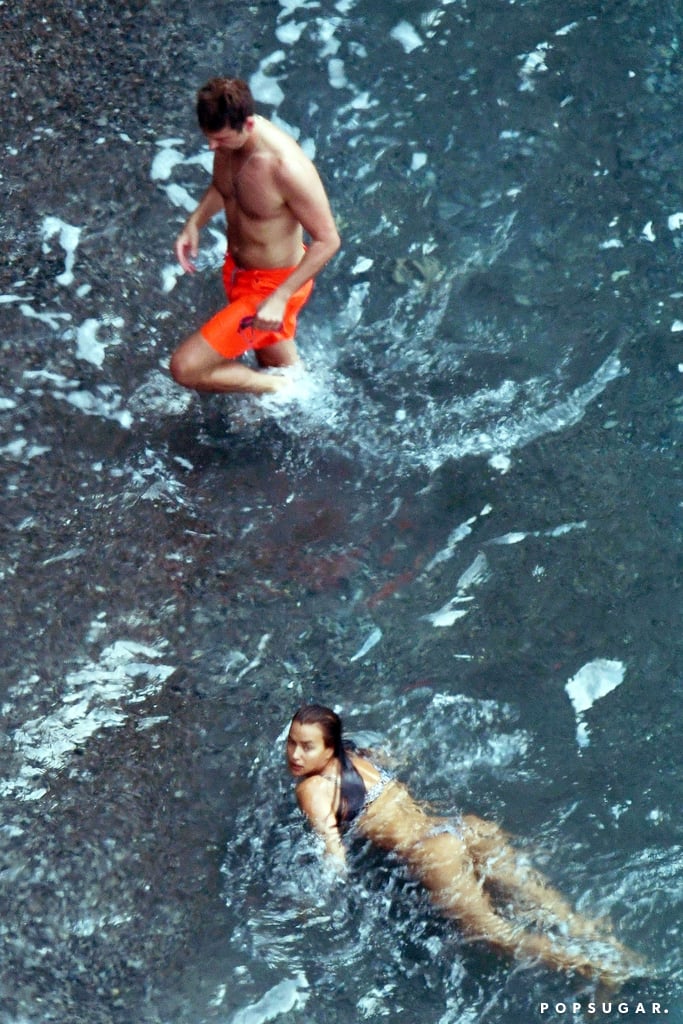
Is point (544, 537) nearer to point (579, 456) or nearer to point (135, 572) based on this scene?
point (579, 456)

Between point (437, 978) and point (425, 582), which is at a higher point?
point (425, 582)

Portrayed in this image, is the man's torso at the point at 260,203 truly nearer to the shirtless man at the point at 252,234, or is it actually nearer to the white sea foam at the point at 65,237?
the shirtless man at the point at 252,234

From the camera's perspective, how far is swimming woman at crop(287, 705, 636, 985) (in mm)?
4020

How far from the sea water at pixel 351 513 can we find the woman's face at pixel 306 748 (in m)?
0.37

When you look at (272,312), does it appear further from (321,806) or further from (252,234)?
(321,806)

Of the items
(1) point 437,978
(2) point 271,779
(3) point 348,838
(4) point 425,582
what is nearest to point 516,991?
(1) point 437,978

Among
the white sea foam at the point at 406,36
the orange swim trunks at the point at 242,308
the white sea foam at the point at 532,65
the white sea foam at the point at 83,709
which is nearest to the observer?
the white sea foam at the point at 83,709

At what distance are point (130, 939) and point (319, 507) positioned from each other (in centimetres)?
214

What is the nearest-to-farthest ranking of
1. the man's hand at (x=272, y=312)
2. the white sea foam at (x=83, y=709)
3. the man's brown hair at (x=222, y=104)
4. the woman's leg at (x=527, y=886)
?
the man's brown hair at (x=222, y=104) < the woman's leg at (x=527, y=886) < the white sea foam at (x=83, y=709) < the man's hand at (x=272, y=312)

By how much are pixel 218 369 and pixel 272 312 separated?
0.57m

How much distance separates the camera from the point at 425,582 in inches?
193

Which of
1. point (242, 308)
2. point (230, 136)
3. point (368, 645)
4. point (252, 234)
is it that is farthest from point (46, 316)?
point (368, 645)

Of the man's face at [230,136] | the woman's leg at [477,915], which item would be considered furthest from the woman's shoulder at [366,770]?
the man's face at [230,136]

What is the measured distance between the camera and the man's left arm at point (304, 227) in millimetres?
4352
